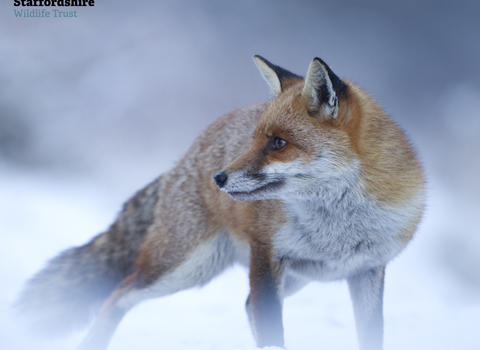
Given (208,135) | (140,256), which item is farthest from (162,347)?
→ (208,135)

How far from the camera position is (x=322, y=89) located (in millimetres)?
1925

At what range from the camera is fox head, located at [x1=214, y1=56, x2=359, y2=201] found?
187 cm

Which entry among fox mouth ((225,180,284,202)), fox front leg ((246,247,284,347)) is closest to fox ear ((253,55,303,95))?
Answer: fox mouth ((225,180,284,202))

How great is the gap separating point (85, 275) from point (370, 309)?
222cm

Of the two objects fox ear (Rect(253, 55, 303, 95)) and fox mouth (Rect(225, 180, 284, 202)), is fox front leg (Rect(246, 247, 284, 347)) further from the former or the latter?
fox ear (Rect(253, 55, 303, 95))

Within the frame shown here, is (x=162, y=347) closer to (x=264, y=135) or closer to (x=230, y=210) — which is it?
(x=230, y=210)

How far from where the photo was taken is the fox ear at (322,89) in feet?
6.07

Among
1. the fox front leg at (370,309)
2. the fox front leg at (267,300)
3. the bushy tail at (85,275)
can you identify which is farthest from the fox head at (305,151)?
the bushy tail at (85,275)

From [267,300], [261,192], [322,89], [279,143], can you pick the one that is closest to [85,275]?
[267,300]

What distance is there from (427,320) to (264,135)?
2831 mm

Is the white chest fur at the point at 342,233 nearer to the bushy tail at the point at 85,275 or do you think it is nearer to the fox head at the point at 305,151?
the fox head at the point at 305,151

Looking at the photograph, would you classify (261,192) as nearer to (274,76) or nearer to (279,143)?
Answer: (279,143)

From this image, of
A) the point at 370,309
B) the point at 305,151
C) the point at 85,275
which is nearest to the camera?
the point at 305,151

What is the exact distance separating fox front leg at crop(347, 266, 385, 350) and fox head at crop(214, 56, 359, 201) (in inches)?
29.4
